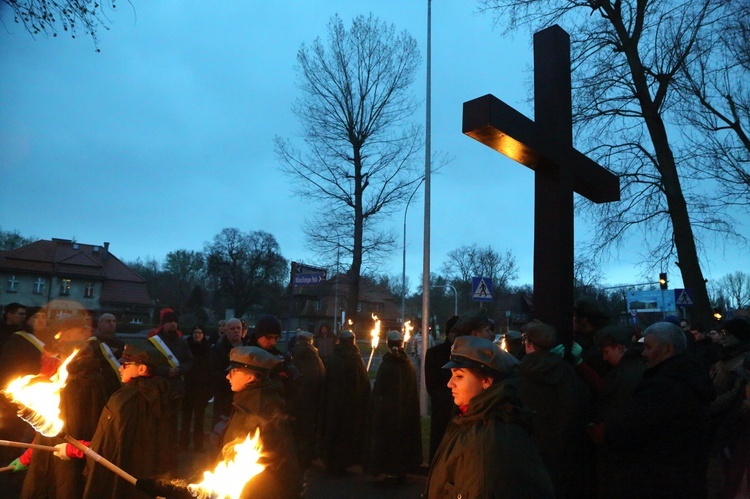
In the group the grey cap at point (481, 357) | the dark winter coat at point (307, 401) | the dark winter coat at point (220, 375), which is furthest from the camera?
the dark winter coat at point (307, 401)

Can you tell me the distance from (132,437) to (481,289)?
31.6 feet

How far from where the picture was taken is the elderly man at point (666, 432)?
11.7 feet

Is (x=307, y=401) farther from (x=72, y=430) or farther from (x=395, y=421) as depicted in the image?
(x=72, y=430)

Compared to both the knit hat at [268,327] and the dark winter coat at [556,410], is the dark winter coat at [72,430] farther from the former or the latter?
the dark winter coat at [556,410]

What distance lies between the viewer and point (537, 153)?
402 centimetres

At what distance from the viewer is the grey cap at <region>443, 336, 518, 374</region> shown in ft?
8.45

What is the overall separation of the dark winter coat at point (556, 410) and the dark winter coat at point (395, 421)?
145 inches

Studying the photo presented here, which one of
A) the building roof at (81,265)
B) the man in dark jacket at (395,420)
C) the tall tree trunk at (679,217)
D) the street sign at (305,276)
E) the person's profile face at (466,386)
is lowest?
the man in dark jacket at (395,420)

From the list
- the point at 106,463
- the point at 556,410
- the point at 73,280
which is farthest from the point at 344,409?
the point at 73,280

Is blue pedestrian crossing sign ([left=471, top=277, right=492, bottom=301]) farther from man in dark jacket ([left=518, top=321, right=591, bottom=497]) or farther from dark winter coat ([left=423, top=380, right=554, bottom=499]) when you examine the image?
dark winter coat ([left=423, top=380, right=554, bottom=499])

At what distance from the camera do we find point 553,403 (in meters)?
3.96

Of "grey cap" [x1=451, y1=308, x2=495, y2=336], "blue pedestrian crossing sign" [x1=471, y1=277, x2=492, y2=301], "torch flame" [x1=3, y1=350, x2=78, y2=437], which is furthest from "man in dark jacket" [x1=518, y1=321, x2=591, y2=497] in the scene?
"blue pedestrian crossing sign" [x1=471, y1=277, x2=492, y2=301]

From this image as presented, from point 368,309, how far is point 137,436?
85.4 m

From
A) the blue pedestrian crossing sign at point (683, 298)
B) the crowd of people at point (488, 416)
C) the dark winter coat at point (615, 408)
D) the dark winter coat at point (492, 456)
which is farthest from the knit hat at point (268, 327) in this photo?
the blue pedestrian crossing sign at point (683, 298)
